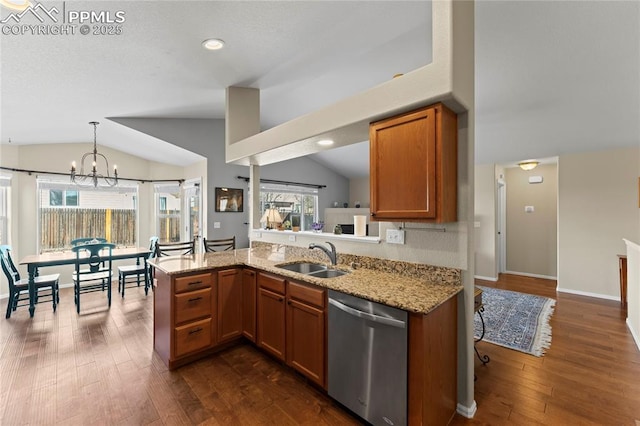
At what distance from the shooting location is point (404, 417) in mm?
1606

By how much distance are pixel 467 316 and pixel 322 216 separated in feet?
19.0

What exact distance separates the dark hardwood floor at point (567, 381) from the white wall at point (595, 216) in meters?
1.36

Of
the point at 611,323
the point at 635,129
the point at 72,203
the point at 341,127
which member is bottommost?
the point at 611,323

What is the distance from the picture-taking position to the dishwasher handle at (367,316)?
1.62 m

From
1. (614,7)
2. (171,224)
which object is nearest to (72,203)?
(171,224)

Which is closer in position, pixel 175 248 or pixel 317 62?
pixel 317 62

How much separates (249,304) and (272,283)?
1.61 ft

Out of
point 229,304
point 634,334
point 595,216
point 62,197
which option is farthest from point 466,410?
point 62,197

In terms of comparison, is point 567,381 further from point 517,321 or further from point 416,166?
point 416,166

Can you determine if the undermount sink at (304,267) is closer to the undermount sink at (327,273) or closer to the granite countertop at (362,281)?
the granite countertop at (362,281)

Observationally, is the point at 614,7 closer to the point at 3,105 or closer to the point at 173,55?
the point at 173,55

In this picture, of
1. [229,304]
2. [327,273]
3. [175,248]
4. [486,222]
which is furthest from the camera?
[486,222]

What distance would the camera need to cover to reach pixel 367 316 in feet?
5.77

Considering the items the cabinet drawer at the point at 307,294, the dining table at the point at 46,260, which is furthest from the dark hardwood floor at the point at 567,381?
the dining table at the point at 46,260
